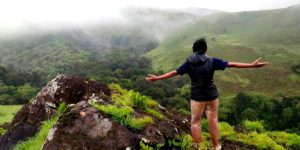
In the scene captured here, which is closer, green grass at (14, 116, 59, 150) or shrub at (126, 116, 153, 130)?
shrub at (126, 116, 153, 130)

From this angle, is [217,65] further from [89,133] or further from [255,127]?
[255,127]

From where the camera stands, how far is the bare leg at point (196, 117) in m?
11.1

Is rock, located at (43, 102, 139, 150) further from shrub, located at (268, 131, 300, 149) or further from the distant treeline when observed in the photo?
the distant treeline

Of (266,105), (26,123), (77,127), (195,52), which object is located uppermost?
(195,52)

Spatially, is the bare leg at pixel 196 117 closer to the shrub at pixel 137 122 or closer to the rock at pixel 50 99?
the shrub at pixel 137 122

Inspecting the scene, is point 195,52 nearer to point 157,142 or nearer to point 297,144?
point 157,142

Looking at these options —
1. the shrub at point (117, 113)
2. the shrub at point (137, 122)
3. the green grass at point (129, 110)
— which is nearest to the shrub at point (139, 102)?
the green grass at point (129, 110)

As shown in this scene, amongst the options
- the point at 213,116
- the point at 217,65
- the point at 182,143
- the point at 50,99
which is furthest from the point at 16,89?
the point at 217,65

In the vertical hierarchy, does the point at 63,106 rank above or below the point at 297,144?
above

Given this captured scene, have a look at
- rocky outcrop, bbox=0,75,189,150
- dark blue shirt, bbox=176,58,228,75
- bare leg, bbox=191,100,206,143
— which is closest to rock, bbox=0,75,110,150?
rocky outcrop, bbox=0,75,189,150

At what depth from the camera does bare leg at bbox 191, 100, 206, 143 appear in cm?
1115

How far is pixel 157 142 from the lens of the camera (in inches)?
455

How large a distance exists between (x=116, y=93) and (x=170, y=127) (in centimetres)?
404

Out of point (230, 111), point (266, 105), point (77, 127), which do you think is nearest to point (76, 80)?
point (77, 127)
